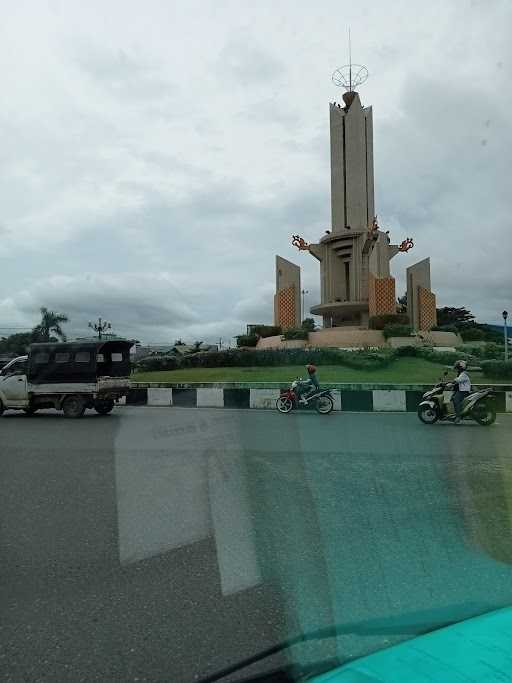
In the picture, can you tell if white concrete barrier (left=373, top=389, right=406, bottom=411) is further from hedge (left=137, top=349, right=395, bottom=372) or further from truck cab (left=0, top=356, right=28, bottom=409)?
hedge (left=137, top=349, right=395, bottom=372)

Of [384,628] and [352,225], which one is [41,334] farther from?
[384,628]

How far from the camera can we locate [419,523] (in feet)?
14.4

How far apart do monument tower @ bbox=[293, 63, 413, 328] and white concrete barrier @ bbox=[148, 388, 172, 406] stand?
26.1m

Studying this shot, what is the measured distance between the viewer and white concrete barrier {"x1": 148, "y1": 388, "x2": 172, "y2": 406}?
19.0m

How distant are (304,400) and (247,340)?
85.6 ft

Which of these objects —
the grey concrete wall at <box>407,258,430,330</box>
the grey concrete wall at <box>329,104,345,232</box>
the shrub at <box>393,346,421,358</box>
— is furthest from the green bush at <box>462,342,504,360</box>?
the grey concrete wall at <box>329,104,345,232</box>

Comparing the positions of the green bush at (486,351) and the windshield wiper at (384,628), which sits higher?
the green bush at (486,351)

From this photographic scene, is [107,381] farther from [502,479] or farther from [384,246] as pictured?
[384,246]

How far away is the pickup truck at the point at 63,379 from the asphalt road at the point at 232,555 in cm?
635

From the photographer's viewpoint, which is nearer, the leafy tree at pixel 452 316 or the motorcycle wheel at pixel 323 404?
the motorcycle wheel at pixel 323 404

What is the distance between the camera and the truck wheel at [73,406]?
14.0 meters

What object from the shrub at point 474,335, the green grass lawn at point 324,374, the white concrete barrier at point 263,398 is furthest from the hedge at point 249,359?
the shrub at point 474,335

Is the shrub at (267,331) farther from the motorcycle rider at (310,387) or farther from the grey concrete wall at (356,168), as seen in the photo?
the motorcycle rider at (310,387)

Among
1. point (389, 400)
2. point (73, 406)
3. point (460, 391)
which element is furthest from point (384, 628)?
point (389, 400)
